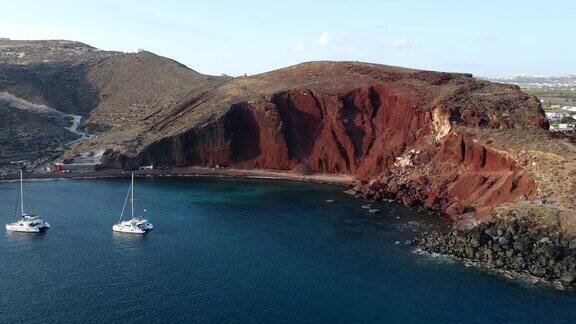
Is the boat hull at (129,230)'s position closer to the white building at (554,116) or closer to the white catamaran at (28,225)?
the white catamaran at (28,225)

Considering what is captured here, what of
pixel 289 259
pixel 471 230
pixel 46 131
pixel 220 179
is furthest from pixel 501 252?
pixel 46 131

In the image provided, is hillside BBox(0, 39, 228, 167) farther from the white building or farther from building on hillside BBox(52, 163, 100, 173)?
the white building

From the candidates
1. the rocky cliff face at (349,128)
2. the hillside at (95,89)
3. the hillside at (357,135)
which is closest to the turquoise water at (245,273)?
the hillside at (357,135)

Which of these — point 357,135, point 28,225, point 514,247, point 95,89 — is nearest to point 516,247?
point 514,247

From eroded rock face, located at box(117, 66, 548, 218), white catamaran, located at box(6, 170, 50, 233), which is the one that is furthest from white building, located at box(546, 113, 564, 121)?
white catamaran, located at box(6, 170, 50, 233)

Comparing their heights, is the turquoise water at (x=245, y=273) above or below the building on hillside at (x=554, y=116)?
below

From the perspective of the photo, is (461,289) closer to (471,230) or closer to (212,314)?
(471,230)

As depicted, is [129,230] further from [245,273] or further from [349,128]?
[349,128]

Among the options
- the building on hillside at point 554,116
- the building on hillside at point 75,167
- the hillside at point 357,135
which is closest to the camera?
the hillside at point 357,135
